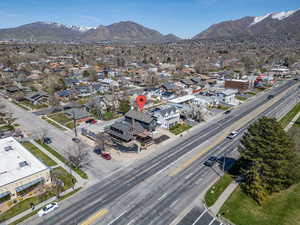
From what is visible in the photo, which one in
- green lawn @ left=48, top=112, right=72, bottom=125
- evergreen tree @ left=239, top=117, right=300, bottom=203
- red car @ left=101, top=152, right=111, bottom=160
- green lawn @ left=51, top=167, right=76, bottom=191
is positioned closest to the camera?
evergreen tree @ left=239, top=117, right=300, bottom=203

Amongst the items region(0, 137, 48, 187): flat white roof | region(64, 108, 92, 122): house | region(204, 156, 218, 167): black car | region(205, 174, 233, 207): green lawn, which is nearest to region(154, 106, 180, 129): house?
region(204, 156, 218, 167): black car

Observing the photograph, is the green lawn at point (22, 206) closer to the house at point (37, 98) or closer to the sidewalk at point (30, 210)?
the sidewalk at point (30, 210)

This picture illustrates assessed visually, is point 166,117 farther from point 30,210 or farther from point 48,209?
point 30,210

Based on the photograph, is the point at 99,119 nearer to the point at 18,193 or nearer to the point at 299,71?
the point at 18,193

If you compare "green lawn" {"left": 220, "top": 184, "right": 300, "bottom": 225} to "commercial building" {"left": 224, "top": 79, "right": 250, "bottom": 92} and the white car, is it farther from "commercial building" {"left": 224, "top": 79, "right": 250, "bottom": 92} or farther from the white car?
"commercial building" {"left": 224, "top": 79, "right": 250, "bottom": 92}

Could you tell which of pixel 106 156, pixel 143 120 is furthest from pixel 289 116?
pixel 106 156

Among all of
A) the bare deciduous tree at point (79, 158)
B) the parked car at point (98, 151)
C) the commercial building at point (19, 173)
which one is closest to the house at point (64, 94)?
the bare deciduous tree at point (79, 158)

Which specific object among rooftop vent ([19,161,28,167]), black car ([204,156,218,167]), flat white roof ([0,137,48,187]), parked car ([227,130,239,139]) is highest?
rooftop vent ([19,161,28,167])
